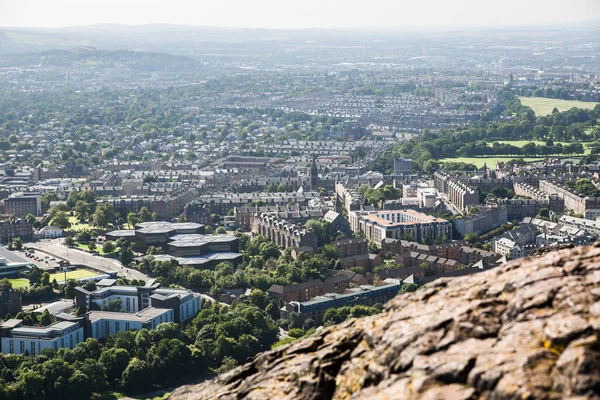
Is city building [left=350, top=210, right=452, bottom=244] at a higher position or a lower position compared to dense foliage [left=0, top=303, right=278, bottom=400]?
lower

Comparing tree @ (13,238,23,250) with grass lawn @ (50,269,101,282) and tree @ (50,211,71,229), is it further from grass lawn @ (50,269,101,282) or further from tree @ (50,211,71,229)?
grass lawn @ (50,269,101,282)

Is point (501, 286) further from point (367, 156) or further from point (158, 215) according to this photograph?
point (367, 156)

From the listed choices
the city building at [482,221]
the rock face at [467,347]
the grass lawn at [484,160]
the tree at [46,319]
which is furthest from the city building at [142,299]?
the grass lawn at [484,160]

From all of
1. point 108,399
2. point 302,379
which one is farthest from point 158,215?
point 302,379

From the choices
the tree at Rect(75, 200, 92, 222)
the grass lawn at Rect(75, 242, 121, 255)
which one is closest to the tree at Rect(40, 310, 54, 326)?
the grass lawn at Rect(75, 242, 121, 255)

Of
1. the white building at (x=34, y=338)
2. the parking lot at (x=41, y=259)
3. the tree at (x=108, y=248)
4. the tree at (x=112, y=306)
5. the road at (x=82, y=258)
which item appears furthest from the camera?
the tree at (x=108, y=248)

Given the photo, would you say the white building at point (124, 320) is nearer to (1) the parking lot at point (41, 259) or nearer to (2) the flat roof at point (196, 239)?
(1) the parking lot at point (41, 259)
